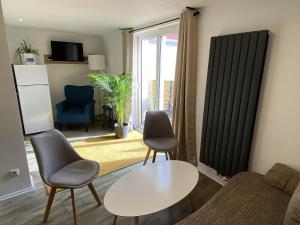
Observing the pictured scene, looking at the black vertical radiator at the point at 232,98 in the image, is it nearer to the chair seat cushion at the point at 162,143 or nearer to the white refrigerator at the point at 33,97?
the chair seat cushion at the point at 162,143

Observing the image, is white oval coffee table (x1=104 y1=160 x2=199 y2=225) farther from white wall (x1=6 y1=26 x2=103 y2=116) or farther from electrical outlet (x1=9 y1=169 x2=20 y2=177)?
white wall (x1=6 y1=26 x2=103 y2=116)

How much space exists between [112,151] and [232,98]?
208 cm

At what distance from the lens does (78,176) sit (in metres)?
1.77

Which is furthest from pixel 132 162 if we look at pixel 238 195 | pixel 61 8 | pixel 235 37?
pixel 61 8

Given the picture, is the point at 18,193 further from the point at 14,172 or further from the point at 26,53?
the point at 26,53

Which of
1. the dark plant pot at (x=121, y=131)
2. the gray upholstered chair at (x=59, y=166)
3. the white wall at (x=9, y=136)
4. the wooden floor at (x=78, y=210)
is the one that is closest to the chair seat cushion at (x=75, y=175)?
the gray upholstered chair at (x=59, y=166)

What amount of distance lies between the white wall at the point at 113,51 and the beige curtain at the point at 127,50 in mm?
299

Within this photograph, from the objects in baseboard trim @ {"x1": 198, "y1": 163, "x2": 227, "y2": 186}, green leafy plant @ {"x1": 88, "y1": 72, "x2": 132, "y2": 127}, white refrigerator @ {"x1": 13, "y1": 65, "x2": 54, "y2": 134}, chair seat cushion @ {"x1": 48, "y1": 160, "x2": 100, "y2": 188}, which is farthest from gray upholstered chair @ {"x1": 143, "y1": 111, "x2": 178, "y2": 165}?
white refrigerator @ {"x1": 13, "y1": 65, "x2": 54, "y2": 134}

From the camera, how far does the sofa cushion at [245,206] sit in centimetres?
135

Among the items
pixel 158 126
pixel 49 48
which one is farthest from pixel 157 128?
pixel 49 48

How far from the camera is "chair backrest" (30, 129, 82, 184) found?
172 centimetres

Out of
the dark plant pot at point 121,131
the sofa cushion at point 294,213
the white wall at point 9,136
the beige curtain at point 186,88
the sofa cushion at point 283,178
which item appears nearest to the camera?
the sofa cushion at point 294,213

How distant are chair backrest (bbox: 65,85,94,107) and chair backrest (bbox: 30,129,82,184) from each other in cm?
255

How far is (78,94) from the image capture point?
14.5ft
